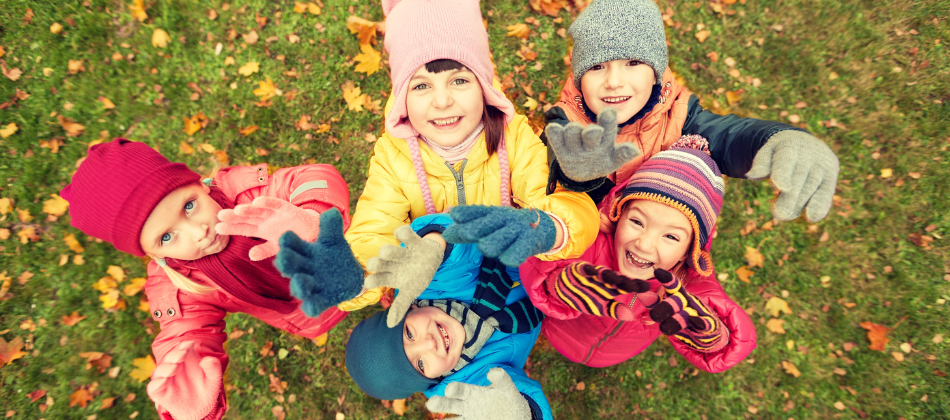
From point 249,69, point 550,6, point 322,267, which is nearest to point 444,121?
point 322,267

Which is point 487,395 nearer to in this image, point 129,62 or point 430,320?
point 430,320

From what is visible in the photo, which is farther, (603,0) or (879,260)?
(879,260)

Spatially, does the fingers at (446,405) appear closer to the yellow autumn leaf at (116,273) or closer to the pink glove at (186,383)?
the pink glove at (186,383)

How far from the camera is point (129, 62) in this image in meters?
4.29

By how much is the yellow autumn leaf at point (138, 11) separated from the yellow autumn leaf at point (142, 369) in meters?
3.42

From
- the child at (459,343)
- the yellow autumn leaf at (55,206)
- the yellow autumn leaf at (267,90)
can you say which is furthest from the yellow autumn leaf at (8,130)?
the child at (459,343)

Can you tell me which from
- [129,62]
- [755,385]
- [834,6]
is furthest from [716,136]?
[129,62]

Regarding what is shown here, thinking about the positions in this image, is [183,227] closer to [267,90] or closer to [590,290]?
[590,290]

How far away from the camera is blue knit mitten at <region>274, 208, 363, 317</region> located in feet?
5.57

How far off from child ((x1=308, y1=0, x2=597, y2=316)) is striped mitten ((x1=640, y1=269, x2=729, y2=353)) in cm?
48

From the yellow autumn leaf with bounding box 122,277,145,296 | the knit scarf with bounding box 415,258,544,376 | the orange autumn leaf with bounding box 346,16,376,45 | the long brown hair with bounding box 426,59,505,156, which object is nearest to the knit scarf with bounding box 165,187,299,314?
the knit scarf with bounding box 415,258,544,376

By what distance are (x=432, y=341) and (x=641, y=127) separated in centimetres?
208

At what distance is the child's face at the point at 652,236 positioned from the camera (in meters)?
2.39

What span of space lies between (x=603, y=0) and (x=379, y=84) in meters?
Answer: 2.46
